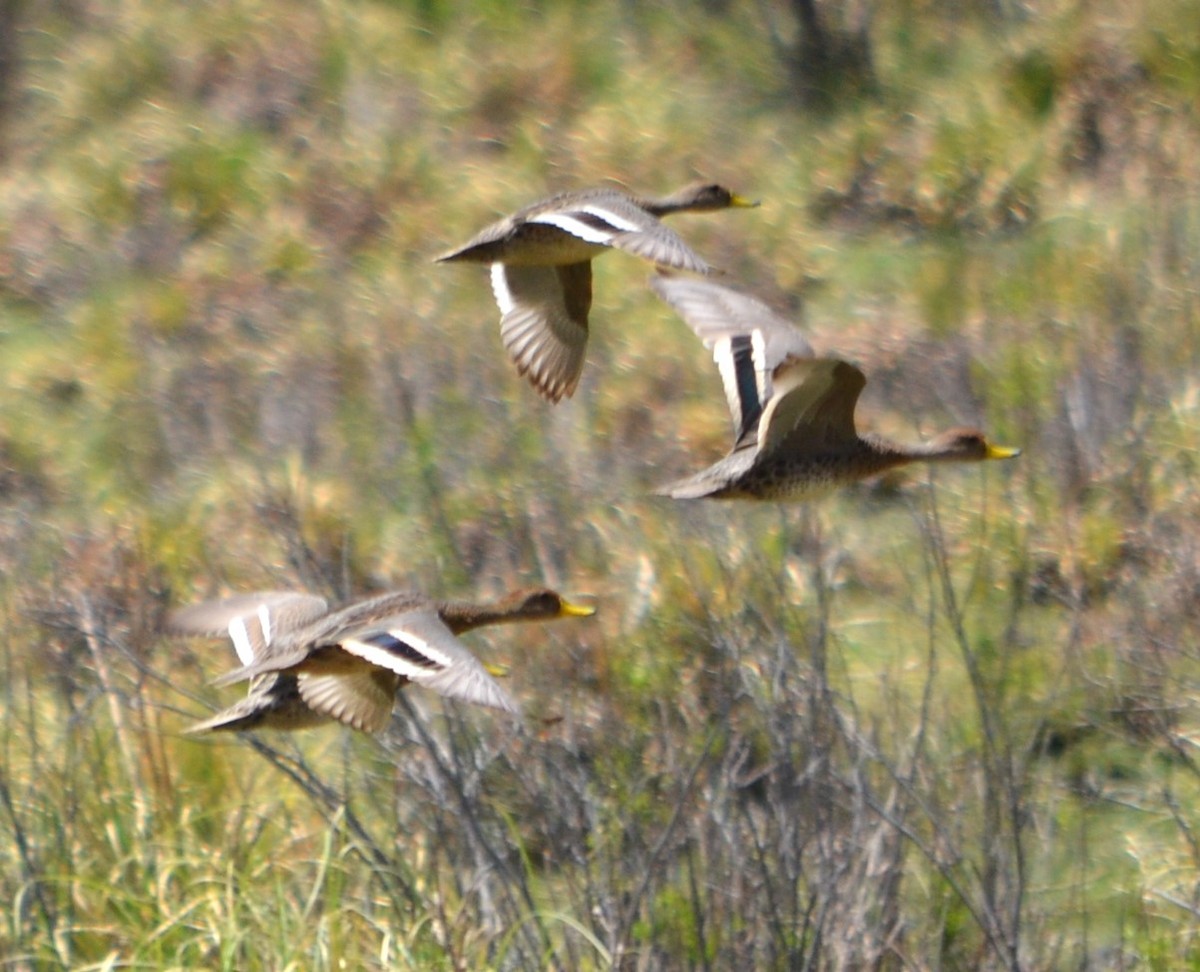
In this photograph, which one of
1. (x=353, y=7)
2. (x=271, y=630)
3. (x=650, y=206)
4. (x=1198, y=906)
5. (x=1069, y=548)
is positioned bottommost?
(x=1198, y=906)

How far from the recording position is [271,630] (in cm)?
452

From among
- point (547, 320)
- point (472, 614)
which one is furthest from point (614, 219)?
point (472, 614)

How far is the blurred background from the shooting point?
15.9 feet

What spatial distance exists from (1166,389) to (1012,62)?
2619 millimetres

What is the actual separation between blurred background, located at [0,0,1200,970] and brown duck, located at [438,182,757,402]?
0.54 meters

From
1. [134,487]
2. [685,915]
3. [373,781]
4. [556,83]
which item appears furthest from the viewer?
[556,83]

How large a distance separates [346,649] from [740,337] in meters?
1.23

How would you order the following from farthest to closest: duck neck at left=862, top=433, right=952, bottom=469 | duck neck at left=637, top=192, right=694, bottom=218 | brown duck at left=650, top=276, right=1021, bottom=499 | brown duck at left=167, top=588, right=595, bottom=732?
duck neck at left=637, top=192, right=694, bottom=218 < duck neck at left=862, top=433, right=952, bottom=469 < brown duck at left=650, top=276, right=1021, bottom=499 < brown duck at left=167, top=588, right=595, bottom=732

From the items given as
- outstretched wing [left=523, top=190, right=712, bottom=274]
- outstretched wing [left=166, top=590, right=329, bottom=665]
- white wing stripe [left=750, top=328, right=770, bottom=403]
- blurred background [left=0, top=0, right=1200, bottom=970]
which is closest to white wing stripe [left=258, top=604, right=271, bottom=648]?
outstretched wing [left=166, top=590, right=329, bottom=665]

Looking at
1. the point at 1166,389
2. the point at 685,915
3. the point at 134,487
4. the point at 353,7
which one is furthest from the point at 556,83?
the point at 685,915

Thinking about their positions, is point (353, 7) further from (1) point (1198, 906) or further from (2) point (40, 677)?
(1) point (1198, 906)

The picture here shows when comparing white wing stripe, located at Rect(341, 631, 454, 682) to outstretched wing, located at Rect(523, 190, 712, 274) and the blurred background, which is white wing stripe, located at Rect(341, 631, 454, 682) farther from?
outstretched wing, located at Rect(523, 190, 712, 274)

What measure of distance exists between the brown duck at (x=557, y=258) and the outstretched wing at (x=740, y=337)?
0.71 ft

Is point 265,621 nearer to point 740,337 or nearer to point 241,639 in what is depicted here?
point 241,639
